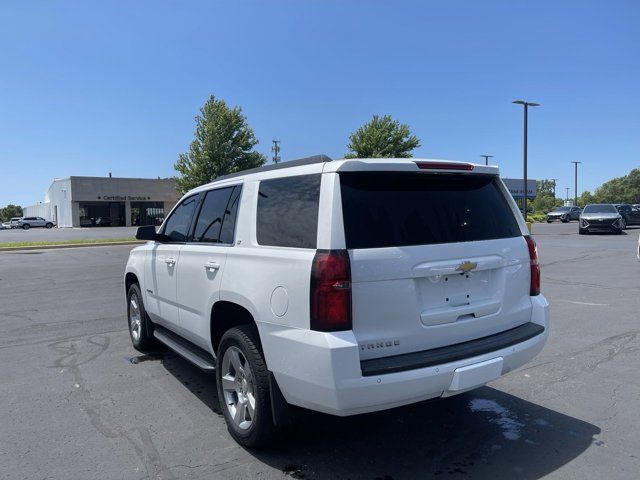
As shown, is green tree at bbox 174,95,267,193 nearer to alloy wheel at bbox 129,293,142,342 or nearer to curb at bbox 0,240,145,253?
curb at bbox 0,240,145,253

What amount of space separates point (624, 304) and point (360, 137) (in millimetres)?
33302

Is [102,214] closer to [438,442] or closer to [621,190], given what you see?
[438,442]

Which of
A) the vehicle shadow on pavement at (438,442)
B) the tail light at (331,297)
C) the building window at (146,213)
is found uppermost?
the building window at (146,213)

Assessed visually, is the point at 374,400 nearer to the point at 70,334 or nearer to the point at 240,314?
the point at 240,314

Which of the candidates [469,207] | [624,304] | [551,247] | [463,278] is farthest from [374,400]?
[551,247]

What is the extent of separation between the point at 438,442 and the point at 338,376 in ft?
4.33

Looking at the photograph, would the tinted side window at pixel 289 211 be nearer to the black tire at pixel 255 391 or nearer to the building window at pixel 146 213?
the black tire at pixel 255 391

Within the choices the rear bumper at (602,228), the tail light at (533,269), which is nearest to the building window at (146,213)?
the rear bumper at (602,228)

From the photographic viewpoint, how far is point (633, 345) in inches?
228

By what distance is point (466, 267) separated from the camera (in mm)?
3213

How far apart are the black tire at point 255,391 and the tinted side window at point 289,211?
0.66m

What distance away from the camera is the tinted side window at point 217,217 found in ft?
13.0

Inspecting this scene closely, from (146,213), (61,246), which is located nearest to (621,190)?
(146,213)

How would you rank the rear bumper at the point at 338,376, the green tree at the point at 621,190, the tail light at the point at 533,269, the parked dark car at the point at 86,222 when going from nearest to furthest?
the rear bumper at the point at 338,376
the tail light at the point at 533,269
the parked dark car at the point at 86,222
the green tree at the point at 621,190
